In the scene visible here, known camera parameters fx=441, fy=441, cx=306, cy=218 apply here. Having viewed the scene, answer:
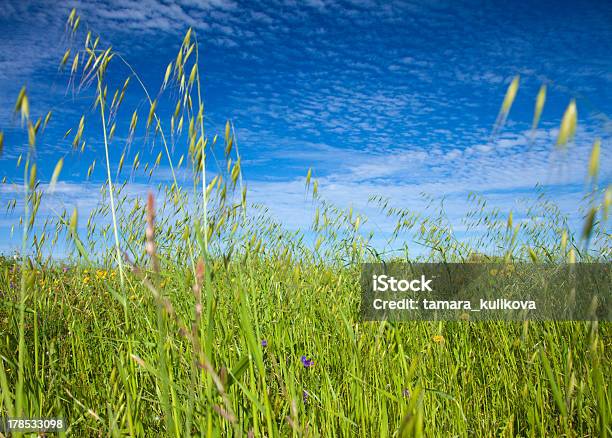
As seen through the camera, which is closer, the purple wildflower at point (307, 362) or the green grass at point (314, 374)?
the green grass at point (314, 374)

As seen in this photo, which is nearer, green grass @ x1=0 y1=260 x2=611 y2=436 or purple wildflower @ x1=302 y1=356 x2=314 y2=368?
green grass @ x1=0 y1=260 x2=611 y2=436

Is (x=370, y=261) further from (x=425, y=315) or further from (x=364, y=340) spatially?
(x=364, y=340)

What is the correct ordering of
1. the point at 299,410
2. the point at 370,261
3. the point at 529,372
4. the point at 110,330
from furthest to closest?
the point at 370,261 < the point at 110,330 < the point at 529,372 < the point at 299,410

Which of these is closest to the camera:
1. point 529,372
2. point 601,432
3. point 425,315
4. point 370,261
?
point 601,432

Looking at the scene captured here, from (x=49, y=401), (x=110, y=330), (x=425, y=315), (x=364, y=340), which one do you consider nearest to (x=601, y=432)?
(x=364, y=340)

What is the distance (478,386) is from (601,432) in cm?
64

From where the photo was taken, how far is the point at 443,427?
147cm

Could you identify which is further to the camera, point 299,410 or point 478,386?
point 478,386

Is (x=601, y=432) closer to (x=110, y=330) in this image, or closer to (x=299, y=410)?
→ (x=299, y=410)

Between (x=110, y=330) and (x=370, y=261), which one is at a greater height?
(x=370, y=261)

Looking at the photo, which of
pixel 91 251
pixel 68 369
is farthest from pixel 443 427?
pixel 91 251

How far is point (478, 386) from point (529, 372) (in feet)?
0.70

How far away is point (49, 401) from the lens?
1564 mm

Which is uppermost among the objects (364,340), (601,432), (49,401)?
(364,340)
